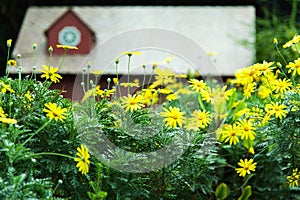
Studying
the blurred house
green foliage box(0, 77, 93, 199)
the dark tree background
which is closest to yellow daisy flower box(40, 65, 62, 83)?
green foliage box(0, 77, 93, 199)

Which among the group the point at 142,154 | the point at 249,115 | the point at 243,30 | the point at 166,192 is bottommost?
the point at 166,192

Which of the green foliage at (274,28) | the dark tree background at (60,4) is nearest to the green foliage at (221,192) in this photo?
the green foliage at (274,28)

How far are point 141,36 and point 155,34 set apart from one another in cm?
9

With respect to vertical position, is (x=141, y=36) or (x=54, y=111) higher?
(x=141, y=36)

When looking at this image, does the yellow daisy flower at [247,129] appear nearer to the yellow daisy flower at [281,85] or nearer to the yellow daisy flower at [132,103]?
the yellow daisy flower at [281,85]

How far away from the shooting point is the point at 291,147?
1565 millimetres

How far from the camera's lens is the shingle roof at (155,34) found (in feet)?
11.7

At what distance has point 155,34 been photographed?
12.9 feet

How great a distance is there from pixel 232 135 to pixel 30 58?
2061 millimetres

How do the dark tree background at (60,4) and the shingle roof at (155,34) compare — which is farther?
the dark tree background at (60,4)

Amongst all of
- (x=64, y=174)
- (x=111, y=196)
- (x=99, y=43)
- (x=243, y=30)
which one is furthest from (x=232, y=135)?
(x=243, y=30)

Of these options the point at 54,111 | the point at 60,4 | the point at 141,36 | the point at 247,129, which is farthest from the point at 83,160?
the point at 60,4

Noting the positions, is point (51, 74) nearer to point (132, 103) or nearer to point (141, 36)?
point (132, 103)

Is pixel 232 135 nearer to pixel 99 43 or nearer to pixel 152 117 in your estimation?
pixel 152 117
